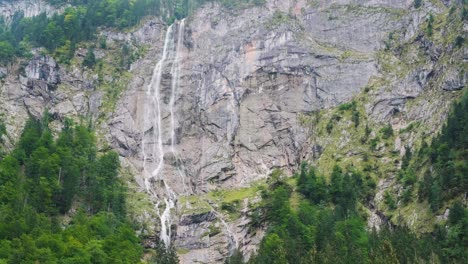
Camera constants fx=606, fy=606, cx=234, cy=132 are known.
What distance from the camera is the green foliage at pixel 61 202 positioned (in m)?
70.6

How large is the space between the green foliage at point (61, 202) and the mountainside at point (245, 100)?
6535 mm

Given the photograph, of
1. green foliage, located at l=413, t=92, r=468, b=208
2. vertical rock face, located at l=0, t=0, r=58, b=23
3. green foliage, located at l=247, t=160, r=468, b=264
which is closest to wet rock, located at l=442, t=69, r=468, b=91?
green foliage, located at l=413, t=92, r=468, b=208

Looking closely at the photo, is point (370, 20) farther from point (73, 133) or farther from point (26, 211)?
point (26, 211)

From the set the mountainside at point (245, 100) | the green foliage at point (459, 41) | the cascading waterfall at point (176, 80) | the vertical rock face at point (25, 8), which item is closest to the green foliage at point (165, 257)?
the mountainside at point (245, 100)

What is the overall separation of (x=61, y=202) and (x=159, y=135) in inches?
1391

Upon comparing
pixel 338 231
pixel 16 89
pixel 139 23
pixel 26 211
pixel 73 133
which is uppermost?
pixel 139 23

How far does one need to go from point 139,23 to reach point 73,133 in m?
Result: 46.6

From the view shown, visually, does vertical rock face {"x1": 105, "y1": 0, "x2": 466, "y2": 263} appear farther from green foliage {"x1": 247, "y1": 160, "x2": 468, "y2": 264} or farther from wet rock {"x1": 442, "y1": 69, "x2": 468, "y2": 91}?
green foliage {"x1": 247, "y1": 160, "x2": 468, "y2": 264}

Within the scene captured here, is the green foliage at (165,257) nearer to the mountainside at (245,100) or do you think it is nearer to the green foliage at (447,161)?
the mountainside at (245,100)

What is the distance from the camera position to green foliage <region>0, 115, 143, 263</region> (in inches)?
2778

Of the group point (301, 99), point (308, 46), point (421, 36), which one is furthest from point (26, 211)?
point (421, 36)

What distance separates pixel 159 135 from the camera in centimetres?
11975

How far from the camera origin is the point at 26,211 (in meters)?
76.9

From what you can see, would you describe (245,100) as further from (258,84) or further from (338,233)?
(338,233)
